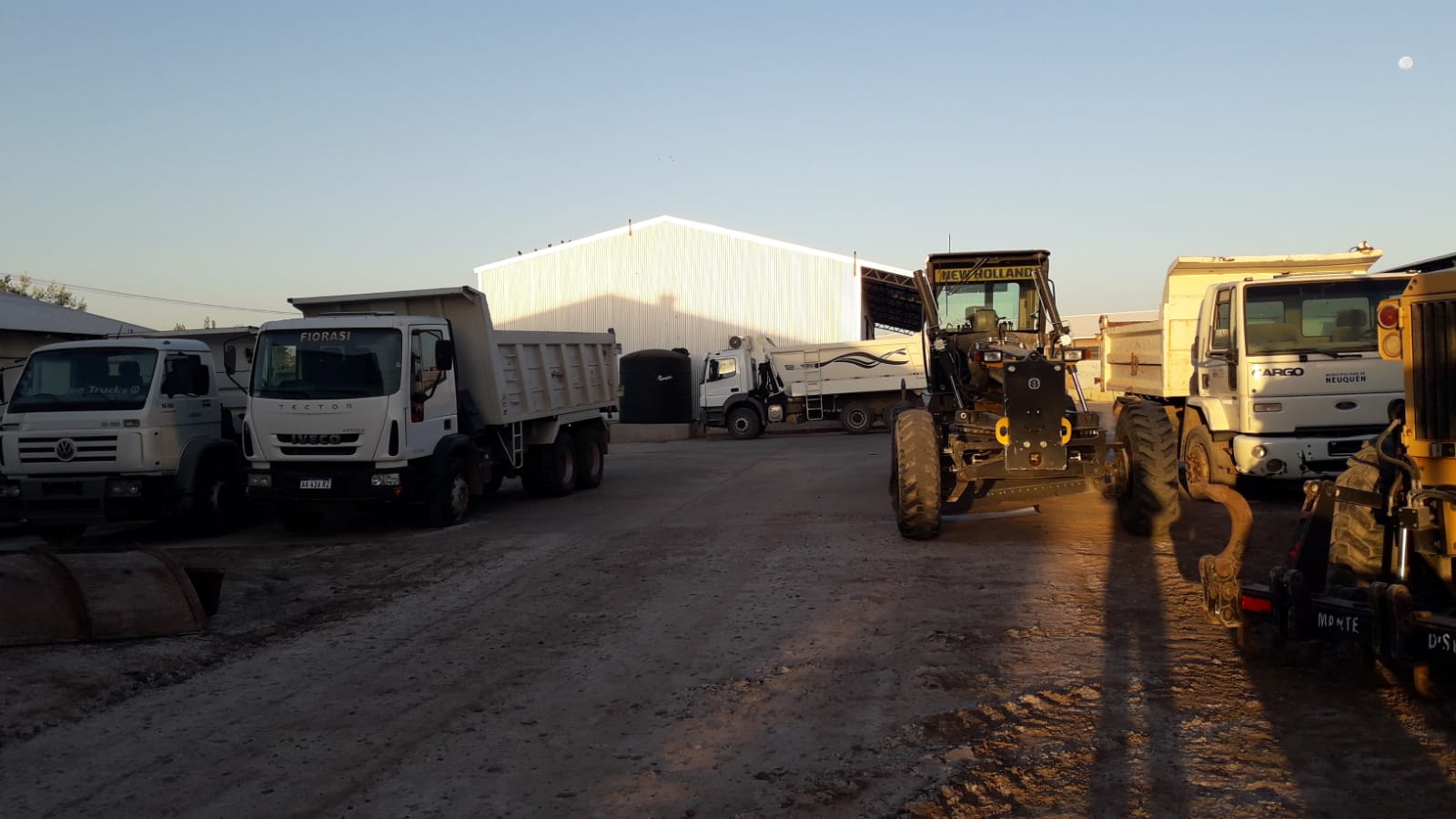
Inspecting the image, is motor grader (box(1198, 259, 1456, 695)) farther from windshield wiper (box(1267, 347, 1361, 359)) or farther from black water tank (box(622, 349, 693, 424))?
black water tank (box(622, 349, 693, 424))

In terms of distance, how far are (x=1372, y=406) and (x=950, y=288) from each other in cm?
441

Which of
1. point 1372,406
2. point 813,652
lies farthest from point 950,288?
point 813,652

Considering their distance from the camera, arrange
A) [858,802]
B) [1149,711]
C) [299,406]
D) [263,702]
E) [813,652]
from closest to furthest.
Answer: [858,802] → [1149,711] → [263,702] → [813,652] → [299,406]

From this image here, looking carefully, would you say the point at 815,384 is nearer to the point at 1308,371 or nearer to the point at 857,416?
the point at 857,416

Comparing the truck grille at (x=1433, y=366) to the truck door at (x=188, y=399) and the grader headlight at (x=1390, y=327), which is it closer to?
the grader headlight at (x=1390, y=327)

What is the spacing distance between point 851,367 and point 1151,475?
65.2ft

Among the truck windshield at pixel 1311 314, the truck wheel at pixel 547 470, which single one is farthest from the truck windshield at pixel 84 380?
the truck windshield at pixel 1311 314

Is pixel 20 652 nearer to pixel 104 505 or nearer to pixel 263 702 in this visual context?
pixel 263 702

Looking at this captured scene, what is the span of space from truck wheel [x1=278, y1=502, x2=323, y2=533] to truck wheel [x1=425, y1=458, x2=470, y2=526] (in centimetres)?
139

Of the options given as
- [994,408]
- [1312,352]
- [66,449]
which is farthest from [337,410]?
[1312,352]

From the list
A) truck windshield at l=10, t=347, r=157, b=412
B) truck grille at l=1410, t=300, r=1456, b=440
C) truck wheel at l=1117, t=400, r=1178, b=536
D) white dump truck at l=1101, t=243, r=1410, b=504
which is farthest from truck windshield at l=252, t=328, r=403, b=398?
truck grille at l=1410, t=300, r=1456, b=440

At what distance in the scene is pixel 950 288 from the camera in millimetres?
11836

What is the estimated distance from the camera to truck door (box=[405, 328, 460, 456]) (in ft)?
40.6

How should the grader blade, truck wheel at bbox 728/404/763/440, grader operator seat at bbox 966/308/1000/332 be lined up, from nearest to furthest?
1. the grader blade
2. grader operator seat at bbox 966/308/1000/332
3. truck wheel at bbox 728/404/763/440
